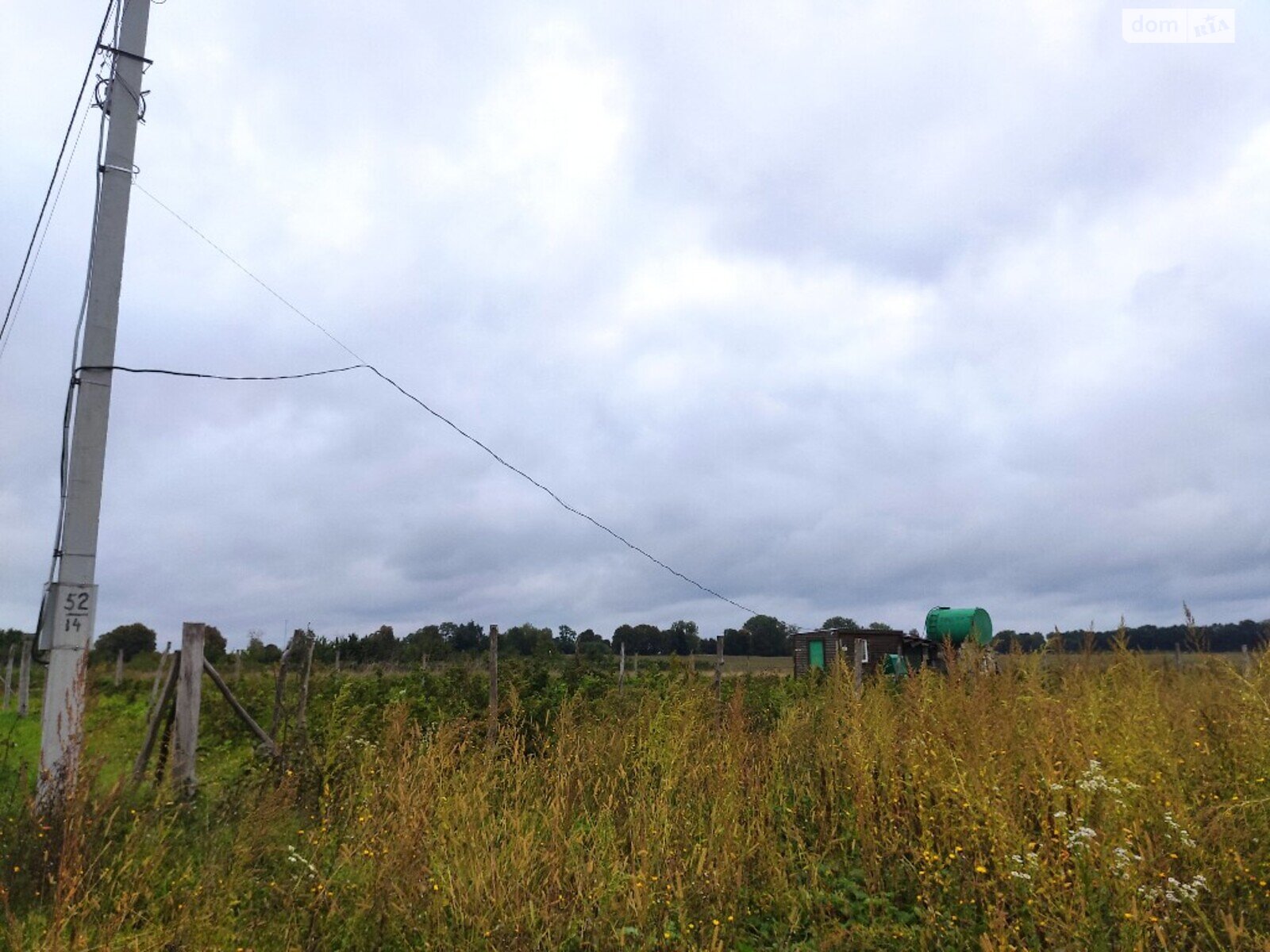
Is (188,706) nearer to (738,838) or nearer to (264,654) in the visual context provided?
(738,838)

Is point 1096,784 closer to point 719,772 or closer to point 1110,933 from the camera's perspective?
point 1110,933

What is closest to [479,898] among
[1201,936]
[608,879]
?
[608,879]

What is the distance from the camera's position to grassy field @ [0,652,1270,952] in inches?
175

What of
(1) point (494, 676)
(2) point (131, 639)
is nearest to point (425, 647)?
(1) point (494, 676)

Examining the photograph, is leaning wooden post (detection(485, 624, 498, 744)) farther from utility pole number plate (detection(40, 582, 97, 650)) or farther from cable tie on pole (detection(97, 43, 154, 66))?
cable tie on pole (detection(97, 43, 154, 66))

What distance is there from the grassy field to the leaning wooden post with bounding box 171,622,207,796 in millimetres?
259

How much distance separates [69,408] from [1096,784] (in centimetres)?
760

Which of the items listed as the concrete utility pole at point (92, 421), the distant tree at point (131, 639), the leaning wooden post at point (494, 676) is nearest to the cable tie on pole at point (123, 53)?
the concrete utility pole at point (92, 421)

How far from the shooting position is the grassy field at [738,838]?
443 centimetres

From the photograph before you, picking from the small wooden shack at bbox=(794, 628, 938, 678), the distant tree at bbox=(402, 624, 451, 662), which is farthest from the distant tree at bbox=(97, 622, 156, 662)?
the small wooden shack at bbox=(794, 628, 938, 678)

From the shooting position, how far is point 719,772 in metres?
6.57

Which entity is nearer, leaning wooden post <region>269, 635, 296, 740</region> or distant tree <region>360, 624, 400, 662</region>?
leaning wooden post <region>269, 635, 296, 740</region>

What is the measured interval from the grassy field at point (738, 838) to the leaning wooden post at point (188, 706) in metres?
0.26

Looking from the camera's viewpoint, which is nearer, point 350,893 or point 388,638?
point 350,893
